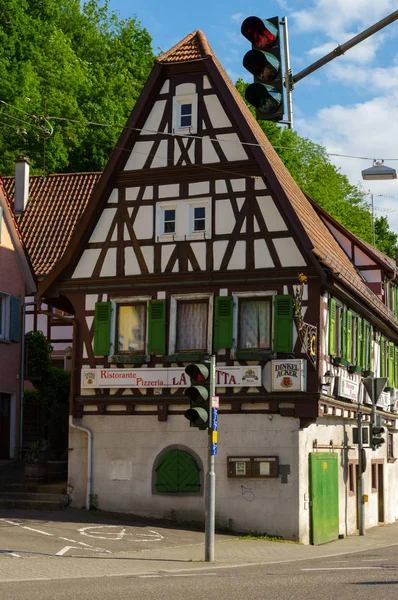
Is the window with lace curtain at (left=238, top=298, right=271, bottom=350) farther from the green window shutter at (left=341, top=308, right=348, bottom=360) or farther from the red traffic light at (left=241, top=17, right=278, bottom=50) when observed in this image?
the red traffic light at (left=241, top=17, right=278, bottom=50)

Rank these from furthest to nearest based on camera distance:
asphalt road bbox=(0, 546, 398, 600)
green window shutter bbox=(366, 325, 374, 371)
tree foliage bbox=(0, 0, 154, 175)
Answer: tree foliage bbox=(0, 0, 154, 175) < green window shutter bbox=(366, 325, 374, 371) < asphalt road bbox=(0, 546, 398, 600)

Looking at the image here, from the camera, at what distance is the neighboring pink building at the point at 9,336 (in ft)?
110

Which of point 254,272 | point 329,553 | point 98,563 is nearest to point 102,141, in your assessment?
point 254,272

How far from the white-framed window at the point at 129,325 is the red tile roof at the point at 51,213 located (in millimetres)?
9593

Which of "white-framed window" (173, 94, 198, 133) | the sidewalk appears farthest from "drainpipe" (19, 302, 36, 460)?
the sidewalk

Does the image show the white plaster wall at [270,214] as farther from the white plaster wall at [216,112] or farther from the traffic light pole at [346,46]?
the traffic light pole at [346,46]

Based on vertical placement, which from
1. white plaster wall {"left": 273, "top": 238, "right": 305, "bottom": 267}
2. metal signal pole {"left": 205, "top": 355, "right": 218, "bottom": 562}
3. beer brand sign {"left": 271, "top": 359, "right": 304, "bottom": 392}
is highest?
white plaster wall {"left": 273, "top": 238, "right": 305, "bottom": 267}

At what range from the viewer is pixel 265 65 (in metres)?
10.7

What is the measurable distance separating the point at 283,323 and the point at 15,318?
10.9 metres

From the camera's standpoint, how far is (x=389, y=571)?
16891 mm

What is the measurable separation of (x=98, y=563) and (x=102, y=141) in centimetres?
3560

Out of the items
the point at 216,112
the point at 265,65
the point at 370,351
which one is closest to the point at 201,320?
the point at 216,112

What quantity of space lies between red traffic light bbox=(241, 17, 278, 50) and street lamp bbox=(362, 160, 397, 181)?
9.32 meters

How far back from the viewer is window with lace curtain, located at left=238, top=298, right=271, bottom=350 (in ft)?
87.5
